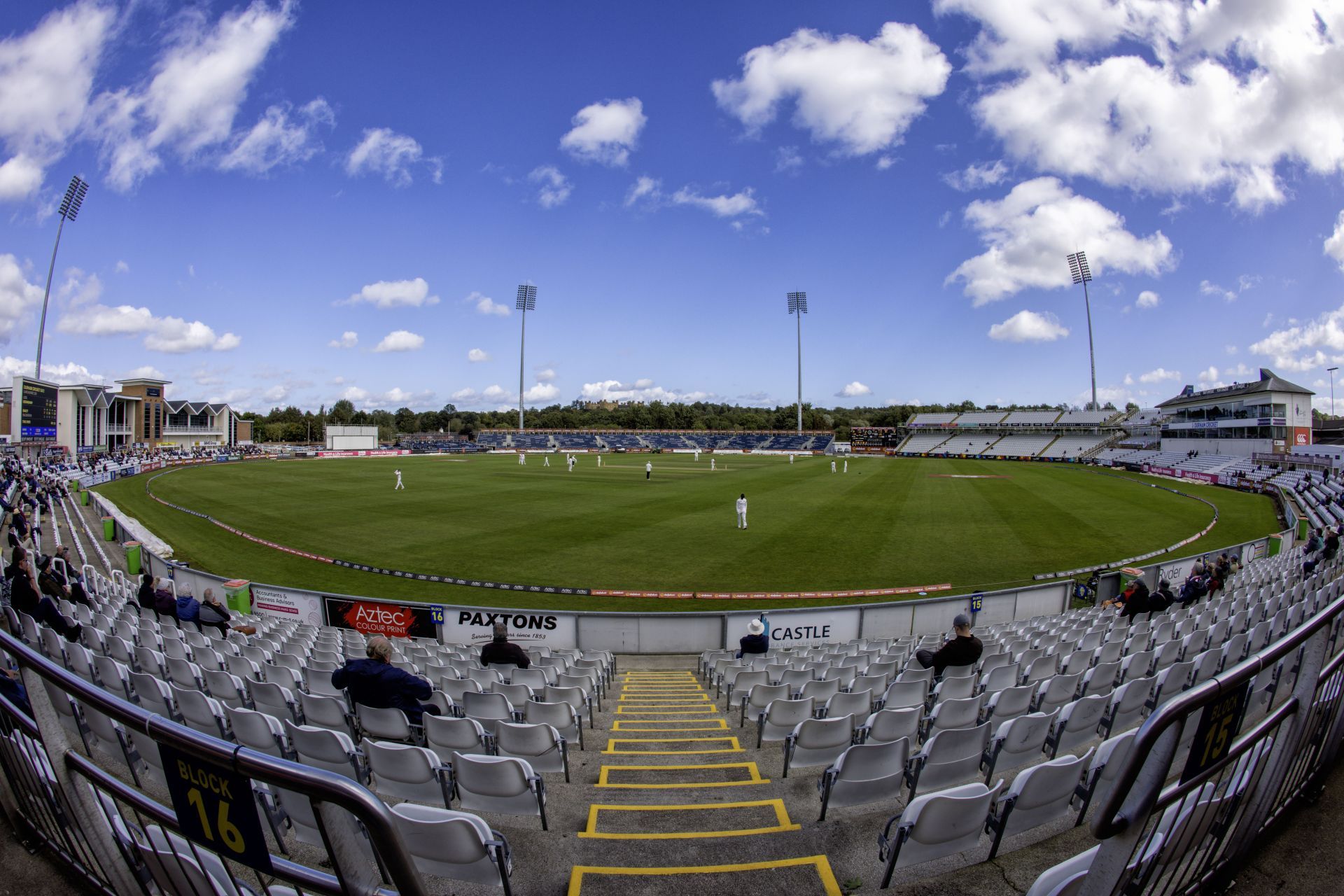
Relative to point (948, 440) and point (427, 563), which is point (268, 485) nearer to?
point (427, 563)

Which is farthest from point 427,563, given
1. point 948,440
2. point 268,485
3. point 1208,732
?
point 948,440

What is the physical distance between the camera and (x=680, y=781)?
5.55m

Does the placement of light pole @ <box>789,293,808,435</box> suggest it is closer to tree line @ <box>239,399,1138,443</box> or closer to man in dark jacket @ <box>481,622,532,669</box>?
tree line @ <box>239,399,1138,443</box>

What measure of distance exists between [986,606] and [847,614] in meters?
4.28

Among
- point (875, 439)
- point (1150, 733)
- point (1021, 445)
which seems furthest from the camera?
point (875, 439)

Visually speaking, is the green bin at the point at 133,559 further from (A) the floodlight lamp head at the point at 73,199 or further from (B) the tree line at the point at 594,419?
(B) the tree line at the point at 594,419

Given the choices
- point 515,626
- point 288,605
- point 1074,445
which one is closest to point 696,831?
point 515,626

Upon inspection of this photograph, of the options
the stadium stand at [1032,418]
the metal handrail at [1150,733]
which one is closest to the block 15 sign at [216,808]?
the metal handrail at [1150,733]

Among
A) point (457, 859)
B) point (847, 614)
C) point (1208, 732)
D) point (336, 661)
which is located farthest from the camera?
point (847, 614)

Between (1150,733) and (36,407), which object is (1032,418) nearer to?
(1150,733)

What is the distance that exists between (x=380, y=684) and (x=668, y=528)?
67.7ft

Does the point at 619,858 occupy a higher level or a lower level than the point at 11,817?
lower

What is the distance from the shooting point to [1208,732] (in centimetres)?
249

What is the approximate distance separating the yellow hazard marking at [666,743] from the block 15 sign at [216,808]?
4583mm
